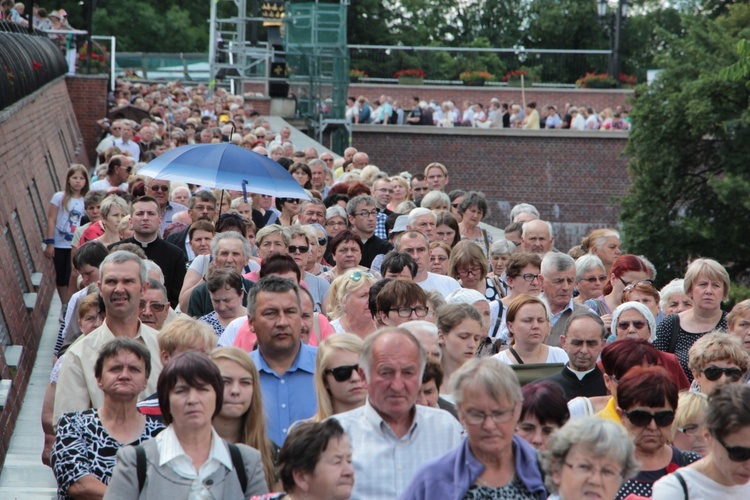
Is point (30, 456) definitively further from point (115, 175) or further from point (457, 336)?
point (115, 175)

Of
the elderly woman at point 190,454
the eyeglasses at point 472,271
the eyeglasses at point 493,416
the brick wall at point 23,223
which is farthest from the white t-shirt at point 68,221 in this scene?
the eyeglasses at point 493,416

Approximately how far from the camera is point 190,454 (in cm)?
541

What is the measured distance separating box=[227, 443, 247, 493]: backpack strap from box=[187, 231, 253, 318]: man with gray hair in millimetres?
3975

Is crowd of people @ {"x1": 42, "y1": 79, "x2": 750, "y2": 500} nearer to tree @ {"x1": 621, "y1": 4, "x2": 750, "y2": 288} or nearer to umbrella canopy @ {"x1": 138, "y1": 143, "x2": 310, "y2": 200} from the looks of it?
umbrella canopy @ {"x1": 138, "y1": 143, "x2": 310, "y2": 200}

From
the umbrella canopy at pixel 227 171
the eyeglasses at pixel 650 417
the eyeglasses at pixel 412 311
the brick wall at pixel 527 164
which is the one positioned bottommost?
the brick wall at pixel 527 164

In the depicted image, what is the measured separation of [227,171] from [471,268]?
2.60 m

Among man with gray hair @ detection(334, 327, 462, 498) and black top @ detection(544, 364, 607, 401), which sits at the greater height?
man with gray hair @ detection(334, 327, 462, 498)

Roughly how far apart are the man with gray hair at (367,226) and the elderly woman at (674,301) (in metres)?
3.27

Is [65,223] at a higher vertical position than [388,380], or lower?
lower

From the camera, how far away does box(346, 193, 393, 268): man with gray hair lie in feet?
41.2

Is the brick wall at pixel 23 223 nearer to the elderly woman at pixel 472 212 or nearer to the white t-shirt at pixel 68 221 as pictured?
the white t-shirt at pixel 68 221

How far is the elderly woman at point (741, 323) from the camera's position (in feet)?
28.2

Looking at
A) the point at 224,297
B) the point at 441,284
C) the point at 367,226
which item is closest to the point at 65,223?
the point at 367,226

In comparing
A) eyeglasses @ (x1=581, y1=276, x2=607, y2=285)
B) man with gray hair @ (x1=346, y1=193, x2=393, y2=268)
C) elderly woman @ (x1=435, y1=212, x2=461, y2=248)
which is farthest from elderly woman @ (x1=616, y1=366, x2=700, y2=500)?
man with gray hair @ (x1=346, y1=193, x2=393, y2=268)
